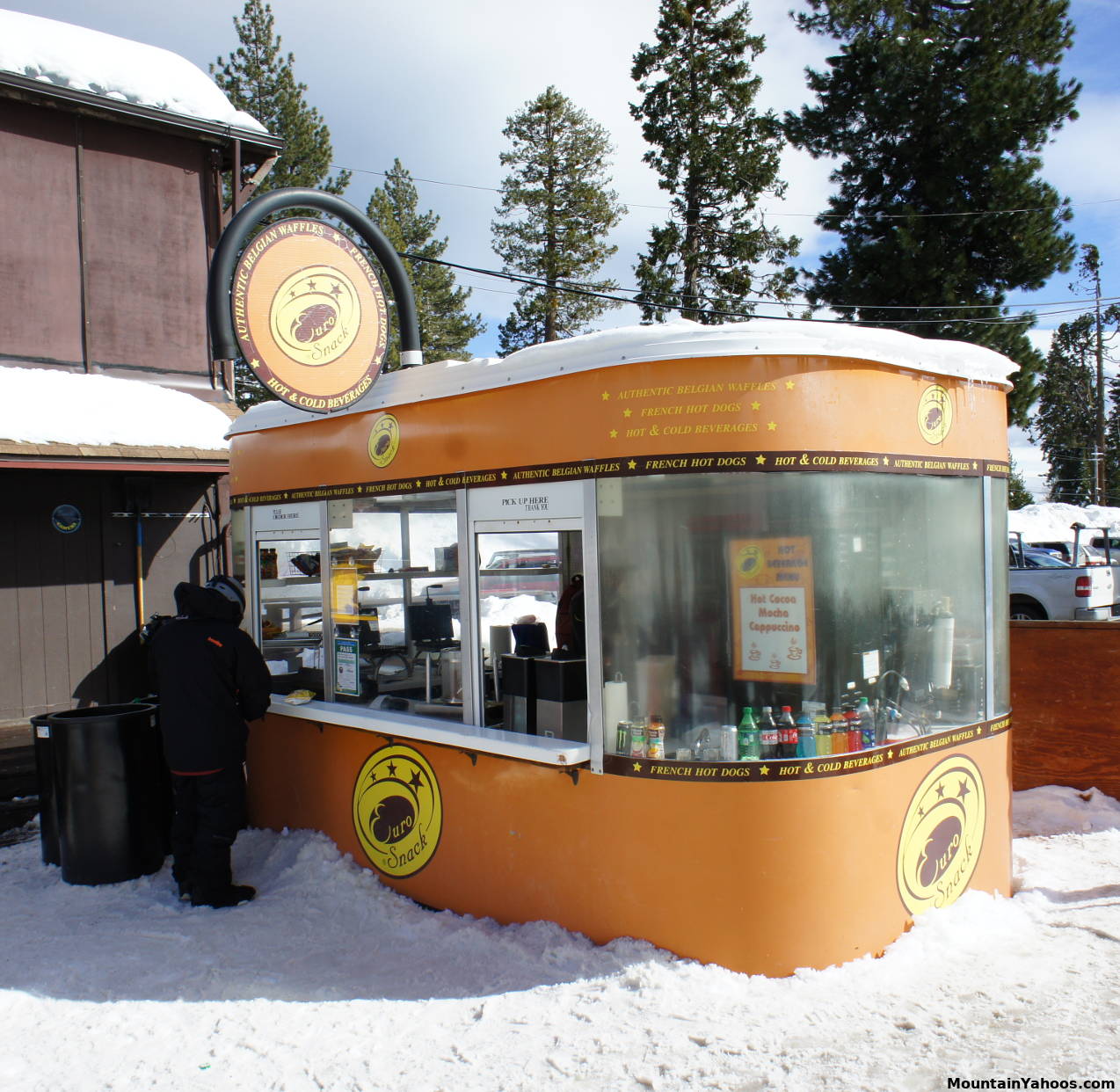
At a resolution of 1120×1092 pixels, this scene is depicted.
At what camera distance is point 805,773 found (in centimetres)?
410

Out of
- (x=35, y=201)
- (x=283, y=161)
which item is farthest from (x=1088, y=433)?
(x=35, y=201)

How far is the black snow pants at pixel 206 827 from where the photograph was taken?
5.26 meters

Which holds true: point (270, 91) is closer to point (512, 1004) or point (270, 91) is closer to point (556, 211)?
point (556, 211)

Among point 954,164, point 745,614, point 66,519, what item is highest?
point 954,164

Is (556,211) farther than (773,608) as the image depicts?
Yes

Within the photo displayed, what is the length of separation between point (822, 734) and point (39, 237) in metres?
10.7

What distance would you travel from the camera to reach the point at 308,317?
17.4ft

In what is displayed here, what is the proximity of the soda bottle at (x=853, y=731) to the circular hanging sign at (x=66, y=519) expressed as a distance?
9.12 metres

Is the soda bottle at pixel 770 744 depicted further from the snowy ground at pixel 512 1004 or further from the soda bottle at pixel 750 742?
the snowy ground at pixel 512 1004

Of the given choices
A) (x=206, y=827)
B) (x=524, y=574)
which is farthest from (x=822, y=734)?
(x=206, y=827)

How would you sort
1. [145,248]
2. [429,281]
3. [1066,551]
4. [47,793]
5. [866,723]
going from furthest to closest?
[429,281] < [1066,551] < [145,248] < [47,793] < [866,723]

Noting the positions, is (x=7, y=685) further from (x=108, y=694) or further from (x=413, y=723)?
(x=413, y=723)

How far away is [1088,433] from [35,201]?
209ft

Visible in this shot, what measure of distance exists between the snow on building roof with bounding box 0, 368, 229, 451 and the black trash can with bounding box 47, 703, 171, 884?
451 cm
